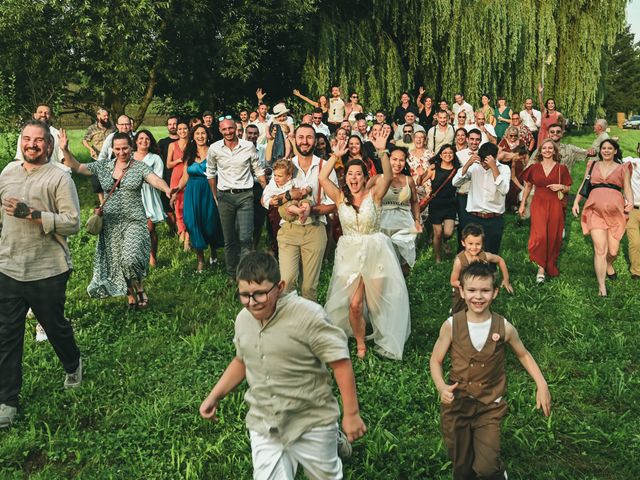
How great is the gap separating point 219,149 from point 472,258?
401 cm

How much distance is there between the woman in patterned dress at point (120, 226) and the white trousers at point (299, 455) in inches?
174

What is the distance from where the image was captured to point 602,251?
9.03m

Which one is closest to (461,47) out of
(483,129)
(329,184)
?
(483,129)

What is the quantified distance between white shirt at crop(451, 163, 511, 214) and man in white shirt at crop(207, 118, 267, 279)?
2828mm

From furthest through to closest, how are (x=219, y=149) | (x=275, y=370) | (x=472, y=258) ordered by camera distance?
(x=219, y=149) → (x=472, y=258) → (x=275, y=370)

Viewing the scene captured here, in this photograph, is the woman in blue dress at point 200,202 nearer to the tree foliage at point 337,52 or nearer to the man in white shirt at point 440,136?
the man in white shirt at point 440,136

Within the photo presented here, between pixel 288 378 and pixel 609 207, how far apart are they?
7265mm

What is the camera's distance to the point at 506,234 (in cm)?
1227

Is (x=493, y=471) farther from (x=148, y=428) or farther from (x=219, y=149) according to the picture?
(x=219, y=149)

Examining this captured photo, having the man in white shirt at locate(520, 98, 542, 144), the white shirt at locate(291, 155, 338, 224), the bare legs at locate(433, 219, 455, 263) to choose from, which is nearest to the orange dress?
the bare legs at locate(433, 219, 455, 263)

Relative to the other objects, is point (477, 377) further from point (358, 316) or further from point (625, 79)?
point (625, 79)

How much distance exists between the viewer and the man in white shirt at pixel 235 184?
8.67 m

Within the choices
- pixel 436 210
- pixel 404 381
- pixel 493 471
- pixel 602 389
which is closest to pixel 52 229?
pixel 404 381

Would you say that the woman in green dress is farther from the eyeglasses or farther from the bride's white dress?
the eyeglasses
